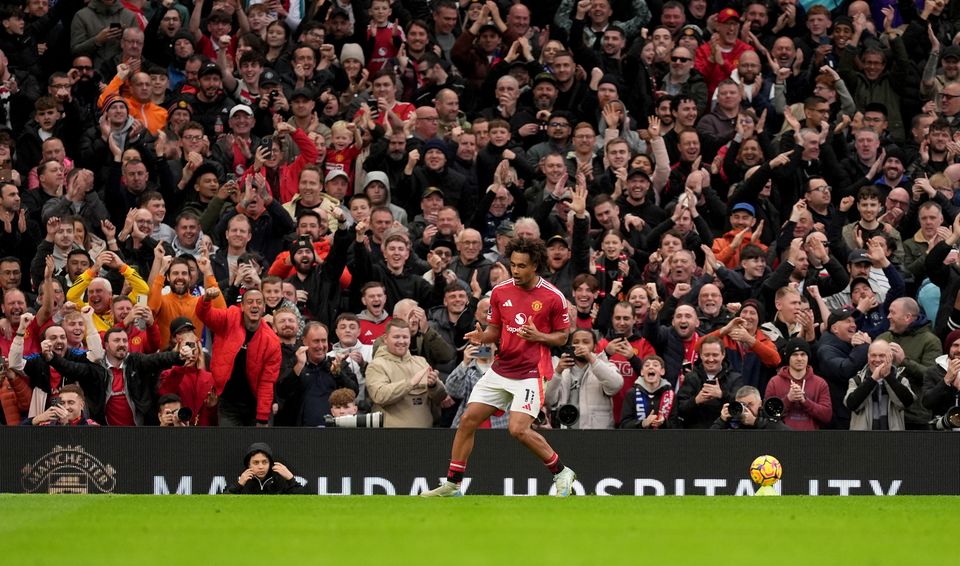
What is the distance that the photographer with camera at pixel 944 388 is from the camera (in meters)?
16.5

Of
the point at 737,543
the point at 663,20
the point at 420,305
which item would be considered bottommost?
the point at 737,543

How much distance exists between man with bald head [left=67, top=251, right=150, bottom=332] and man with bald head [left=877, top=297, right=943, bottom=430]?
26.8 ft

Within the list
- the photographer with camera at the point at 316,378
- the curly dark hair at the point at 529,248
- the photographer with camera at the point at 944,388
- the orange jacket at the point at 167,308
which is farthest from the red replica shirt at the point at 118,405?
the photographer with camera at the point at 944,388

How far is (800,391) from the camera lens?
1702 centimetres

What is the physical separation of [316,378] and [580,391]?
281cm

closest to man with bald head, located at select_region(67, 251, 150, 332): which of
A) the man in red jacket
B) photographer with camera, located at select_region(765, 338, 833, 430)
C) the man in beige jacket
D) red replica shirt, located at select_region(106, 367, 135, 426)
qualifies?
red replica shirt, located at select_region(106, 367, 135, 426)

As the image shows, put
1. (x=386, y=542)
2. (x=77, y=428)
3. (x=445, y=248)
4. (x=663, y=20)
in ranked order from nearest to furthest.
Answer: (x=386, y=542), (x=77, y=428), (x=445, y=248), (x=663, y=20)

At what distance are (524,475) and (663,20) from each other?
30.7 feet

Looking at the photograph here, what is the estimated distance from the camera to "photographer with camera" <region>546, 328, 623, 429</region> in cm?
1689

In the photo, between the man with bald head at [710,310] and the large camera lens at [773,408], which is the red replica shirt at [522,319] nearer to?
the large camera lens at [773,408]

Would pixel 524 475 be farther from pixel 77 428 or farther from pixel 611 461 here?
pixel 77 428

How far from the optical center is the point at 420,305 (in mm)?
18625

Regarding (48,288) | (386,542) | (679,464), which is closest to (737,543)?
(386,542)

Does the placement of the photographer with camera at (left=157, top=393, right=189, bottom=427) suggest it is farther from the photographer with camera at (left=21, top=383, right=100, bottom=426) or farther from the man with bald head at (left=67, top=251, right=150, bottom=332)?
the man with bald head at (left=67, top=251, right=150, bottom=332)
